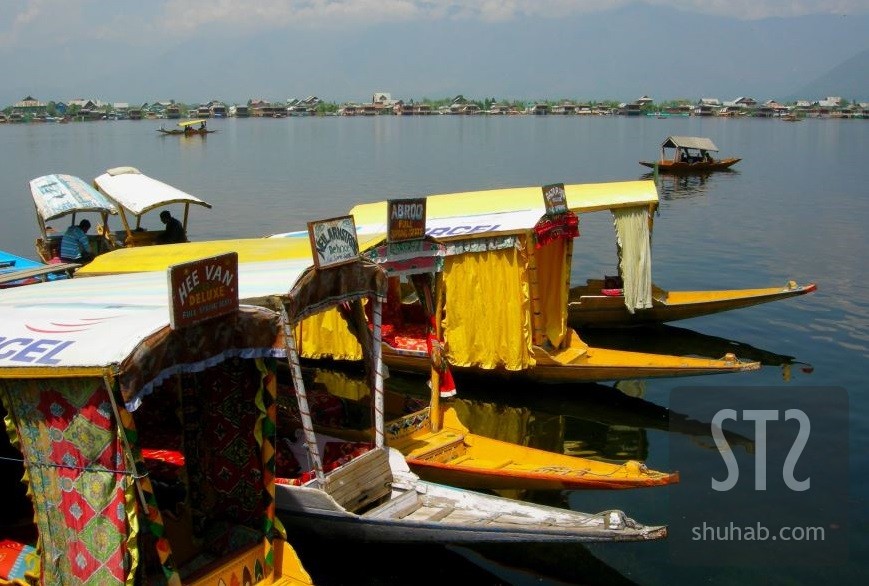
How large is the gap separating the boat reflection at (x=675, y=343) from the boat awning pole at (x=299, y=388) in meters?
9.43

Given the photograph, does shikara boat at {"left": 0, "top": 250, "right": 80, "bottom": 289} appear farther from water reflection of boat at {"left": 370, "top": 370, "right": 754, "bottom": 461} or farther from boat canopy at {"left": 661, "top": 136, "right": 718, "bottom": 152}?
A: boat canopy at {"left": 661, "top": 136, "right": 718, "bottom": 152}

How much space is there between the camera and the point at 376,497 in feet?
29.2

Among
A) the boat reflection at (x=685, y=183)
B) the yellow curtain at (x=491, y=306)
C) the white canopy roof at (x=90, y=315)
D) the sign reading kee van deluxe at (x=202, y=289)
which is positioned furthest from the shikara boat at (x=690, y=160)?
the sign reading kee van deluxe at (x=202, y=289)

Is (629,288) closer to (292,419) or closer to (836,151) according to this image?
(292,419)

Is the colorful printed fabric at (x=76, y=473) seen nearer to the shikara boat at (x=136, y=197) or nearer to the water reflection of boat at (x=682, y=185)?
the shikara boat at (x=136, y=197)

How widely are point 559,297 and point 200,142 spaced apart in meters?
70.7

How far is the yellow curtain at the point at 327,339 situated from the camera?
46.9 feet

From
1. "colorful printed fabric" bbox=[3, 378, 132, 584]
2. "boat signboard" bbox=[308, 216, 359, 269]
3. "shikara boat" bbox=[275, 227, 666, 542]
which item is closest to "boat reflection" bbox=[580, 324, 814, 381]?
"shikara boat" bbox=[275, 227, 666, 542]

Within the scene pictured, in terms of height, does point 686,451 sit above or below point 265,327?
below

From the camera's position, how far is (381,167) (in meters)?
54.6

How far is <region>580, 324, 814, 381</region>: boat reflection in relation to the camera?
16.6 meters

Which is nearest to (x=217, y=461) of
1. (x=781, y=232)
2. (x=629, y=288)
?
(x=629, y=288)

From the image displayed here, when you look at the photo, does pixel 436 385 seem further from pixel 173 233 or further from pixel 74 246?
pixel 74 246

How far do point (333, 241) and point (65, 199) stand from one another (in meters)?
12.5
